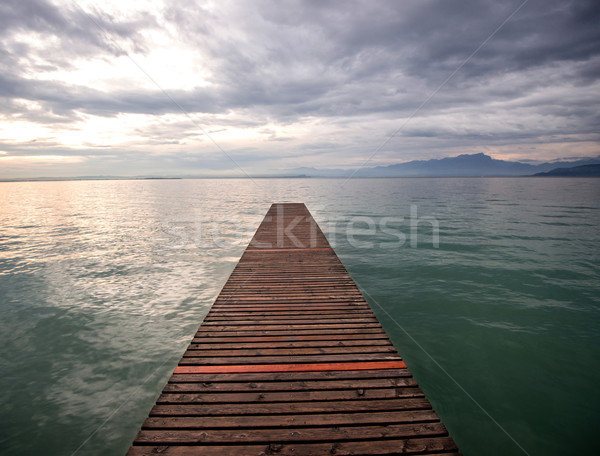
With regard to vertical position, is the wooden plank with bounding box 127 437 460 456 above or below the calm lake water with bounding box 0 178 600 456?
above

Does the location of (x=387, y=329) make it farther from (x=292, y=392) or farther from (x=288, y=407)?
(x=288, y=407)

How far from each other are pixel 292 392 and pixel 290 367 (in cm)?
50

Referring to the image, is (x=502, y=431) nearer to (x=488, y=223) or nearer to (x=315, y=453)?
(x=315, y=453)

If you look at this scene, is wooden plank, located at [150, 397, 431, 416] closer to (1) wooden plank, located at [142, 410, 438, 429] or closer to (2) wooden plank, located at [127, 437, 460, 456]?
(1) wooden plank, located at [142, 410, 438, 429]

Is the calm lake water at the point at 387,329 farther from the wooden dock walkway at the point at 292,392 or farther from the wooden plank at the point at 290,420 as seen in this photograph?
the wooden plank at the point at 290,420

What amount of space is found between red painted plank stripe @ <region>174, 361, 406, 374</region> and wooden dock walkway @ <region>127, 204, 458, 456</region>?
13 mm

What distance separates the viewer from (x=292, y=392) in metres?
3.61

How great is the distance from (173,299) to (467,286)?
8899 millimetres

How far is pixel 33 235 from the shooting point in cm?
1825

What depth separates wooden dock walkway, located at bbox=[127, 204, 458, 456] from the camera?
291cm

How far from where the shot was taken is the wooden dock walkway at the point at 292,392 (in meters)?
2.91

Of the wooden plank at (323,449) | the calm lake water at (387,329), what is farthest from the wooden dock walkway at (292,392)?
the calm lake water at (387,329)

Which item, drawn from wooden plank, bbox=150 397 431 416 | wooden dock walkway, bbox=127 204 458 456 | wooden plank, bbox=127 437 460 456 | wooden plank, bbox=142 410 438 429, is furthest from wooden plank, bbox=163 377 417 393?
wooden plank, bbox=127 437 460 456

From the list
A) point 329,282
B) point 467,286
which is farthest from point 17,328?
point 467,286
